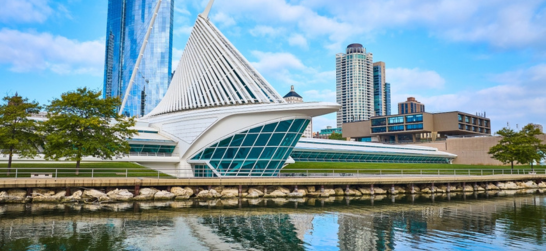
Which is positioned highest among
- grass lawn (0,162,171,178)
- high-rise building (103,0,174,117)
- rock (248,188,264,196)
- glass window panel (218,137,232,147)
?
high-rise building (103,0,174,117)

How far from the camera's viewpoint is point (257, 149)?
137 feet

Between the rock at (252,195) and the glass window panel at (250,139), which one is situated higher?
the glass window panel at (250,139)

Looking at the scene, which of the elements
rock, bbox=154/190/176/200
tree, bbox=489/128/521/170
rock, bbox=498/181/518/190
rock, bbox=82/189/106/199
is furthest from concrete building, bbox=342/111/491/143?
rock, bbox=82/189/106/199

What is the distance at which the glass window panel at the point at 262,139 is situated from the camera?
41.1 m

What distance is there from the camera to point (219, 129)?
142 feet

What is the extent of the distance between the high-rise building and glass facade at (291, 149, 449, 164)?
6983 centimetres

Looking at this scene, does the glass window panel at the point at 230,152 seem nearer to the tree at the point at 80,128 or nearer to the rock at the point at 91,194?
the tree at the point at 80,128

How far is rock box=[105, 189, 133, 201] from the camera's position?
32.0 meters

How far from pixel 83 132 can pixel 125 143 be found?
4.09 meters

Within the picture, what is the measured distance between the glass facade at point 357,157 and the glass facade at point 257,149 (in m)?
25.0

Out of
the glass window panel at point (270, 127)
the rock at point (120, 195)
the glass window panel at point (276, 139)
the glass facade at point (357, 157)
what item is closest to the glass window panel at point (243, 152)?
the glass window panel at point (276, 139)

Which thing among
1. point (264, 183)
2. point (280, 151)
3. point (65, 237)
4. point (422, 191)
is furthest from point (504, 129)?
point (65, 237)

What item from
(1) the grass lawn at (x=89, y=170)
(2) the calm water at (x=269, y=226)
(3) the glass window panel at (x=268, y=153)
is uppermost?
(3) the glass window panel at (x=268, y=153)

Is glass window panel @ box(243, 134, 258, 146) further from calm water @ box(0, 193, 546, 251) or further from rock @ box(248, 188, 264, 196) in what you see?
calm water @ box(0, 193, 546, 251)
